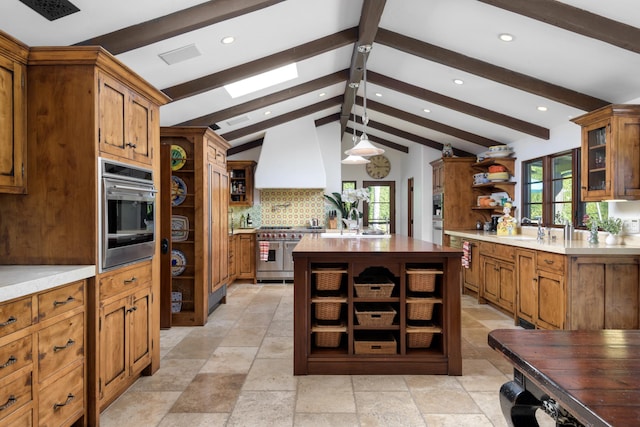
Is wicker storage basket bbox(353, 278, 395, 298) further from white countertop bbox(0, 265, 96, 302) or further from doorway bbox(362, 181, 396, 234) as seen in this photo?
doorway bbox(362, 181, 396, 234)

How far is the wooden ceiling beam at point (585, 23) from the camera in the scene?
290 cm

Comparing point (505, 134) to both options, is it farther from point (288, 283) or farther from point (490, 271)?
point (288, 283)

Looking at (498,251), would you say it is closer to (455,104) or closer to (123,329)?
(455,104)

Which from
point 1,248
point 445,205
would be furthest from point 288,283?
point 1,248

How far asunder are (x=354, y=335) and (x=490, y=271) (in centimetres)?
266

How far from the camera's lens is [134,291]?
8.63 ft

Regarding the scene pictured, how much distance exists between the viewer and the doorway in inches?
391

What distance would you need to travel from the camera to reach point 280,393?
2.68 metres

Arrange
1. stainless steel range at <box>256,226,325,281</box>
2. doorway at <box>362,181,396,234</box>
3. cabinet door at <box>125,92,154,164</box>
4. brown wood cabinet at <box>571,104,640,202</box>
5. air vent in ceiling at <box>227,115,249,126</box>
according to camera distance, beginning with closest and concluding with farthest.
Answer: cabinet door at <box>125,92,154,164</box>
brown wood cabinet at <box>571,104,640,202</box>
air vent in ceiling at <box>227,115,249,126</box>
stainless steel range at <box>256,226,325,281</box>
doorway at <box>362,181,396,234</box>

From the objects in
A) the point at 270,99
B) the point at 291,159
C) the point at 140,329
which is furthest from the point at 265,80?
the point at 140,329

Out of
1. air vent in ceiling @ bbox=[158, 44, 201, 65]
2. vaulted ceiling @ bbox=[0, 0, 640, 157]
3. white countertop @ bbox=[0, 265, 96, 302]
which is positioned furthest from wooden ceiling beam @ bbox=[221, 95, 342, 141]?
white countertop @ bbox=[0, 265, 96, 302]

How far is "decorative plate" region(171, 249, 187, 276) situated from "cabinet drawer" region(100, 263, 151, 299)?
1567mm

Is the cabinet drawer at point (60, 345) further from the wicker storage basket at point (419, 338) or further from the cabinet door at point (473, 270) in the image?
the cabinet door at point (473, 270)

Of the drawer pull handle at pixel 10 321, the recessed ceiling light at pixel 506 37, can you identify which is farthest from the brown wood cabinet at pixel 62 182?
the recessed ceiling light at pixel 506 37
